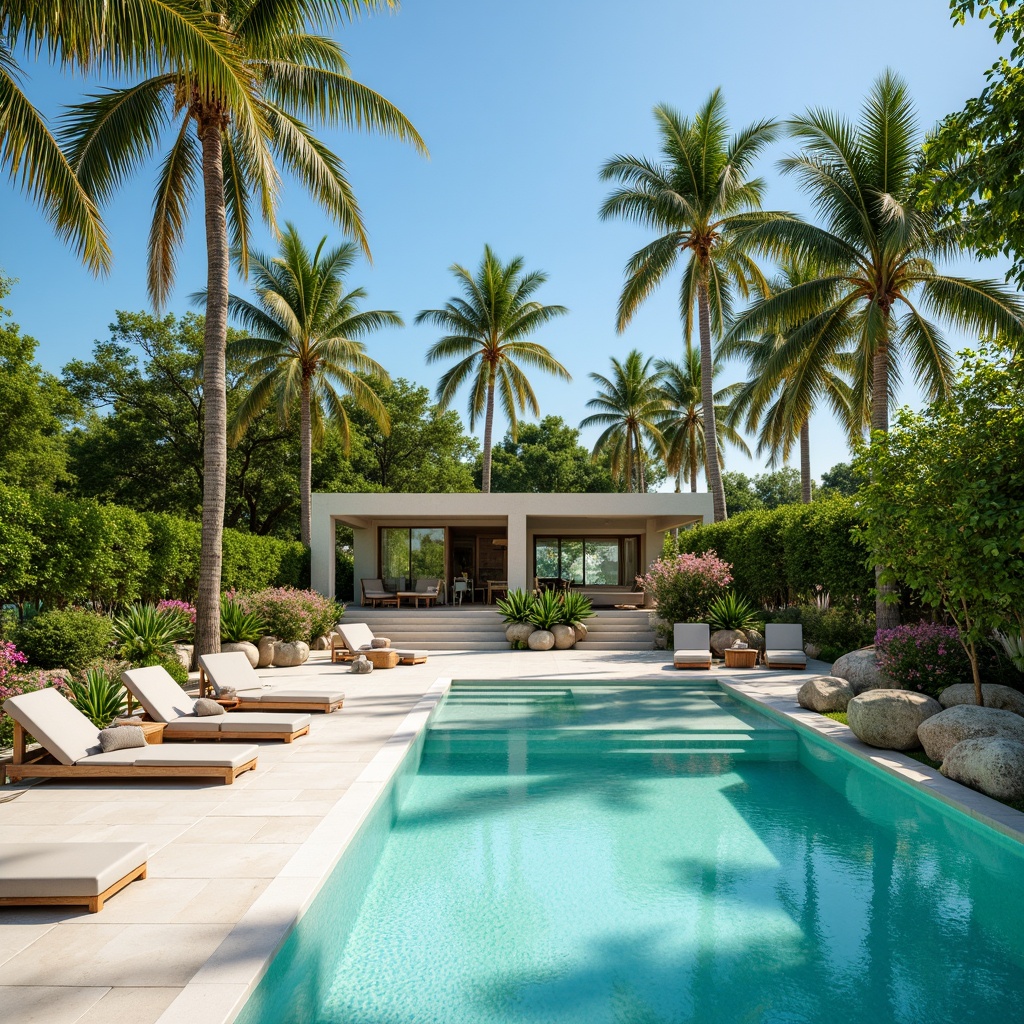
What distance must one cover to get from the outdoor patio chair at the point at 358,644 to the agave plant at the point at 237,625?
5.34 ft

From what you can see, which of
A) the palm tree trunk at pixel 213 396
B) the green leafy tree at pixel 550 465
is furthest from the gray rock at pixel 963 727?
the green leafy tree at pixel 550 465

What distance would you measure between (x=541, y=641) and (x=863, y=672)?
8555 mm

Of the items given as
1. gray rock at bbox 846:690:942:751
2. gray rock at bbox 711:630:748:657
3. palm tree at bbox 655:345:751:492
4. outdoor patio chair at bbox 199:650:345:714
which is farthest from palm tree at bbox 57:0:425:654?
palm tree at bbox 655:345:751:492

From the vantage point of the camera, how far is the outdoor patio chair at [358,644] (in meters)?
15.0

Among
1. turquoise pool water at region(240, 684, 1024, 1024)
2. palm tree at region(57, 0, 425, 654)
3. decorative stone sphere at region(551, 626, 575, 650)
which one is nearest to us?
turquoise pool water at region(240, 684, 1024, 1024)

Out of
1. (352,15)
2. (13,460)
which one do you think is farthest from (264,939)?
(13,460)

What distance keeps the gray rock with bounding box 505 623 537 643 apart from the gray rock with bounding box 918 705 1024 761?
1169cm

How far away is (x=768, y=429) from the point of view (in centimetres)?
1886

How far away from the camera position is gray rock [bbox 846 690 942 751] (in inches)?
298

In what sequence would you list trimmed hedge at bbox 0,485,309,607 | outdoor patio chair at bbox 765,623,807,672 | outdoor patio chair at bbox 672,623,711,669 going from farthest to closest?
outdoor patio chair at bbox 672,623,711,669
outdoor patio chair at bbox 765,623,807,672
trimmed hedge at bbox 0,485,309,607

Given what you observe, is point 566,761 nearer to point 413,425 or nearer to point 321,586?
point 321,586

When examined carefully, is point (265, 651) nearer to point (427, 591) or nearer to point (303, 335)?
point (427, 591)

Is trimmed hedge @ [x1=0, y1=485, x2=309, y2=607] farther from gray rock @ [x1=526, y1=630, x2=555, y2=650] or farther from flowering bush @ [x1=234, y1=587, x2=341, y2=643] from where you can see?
gray rock @ [x1=526, y1=630, x2=555, y2=650]

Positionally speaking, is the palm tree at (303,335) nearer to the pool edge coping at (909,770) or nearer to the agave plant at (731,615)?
the agave plant at (731,615)
